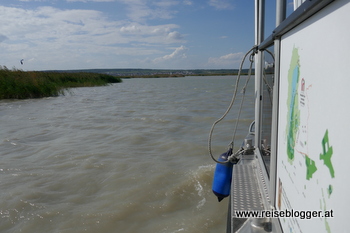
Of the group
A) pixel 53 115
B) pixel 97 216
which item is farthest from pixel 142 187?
pixel 53 115

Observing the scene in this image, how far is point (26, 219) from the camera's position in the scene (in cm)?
379

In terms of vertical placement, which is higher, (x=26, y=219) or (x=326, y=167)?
(x=326, y=167)

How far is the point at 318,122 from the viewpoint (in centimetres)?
104

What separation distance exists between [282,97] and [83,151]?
549 cm

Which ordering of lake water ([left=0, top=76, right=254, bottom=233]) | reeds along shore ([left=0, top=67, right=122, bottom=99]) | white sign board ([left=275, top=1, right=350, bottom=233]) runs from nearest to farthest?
white sign board ([left=275, top=1, right=350, bottom=233]) → lake water ([left=0, top=76, right=254, bottom=233]) → reeds along shore ([left=0, top=67, right=122, bottom=99])

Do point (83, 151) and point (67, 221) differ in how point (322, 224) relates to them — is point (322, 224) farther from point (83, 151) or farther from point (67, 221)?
point (83, 151)

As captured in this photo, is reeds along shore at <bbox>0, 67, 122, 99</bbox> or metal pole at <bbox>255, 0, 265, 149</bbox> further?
reeds along shore at <bbox>0, 67, 122, 99</bbox>

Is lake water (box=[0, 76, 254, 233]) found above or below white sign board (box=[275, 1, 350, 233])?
below

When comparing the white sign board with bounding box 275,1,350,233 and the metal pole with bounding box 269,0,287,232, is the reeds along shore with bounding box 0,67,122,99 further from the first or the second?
the white sign board with bounding box 275,1,350,233

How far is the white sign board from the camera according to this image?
2.76 ft

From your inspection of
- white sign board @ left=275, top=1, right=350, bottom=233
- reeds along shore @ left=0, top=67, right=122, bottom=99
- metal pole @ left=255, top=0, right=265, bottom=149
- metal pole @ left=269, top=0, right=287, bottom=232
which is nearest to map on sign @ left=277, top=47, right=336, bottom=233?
white sign board @ left=275, top=1, right=350, bottom=233

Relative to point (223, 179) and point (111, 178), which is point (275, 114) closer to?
point (223, 179)

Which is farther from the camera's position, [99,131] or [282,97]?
[99,131]

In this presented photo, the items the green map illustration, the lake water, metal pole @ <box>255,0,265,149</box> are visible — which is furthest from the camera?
the lake water
